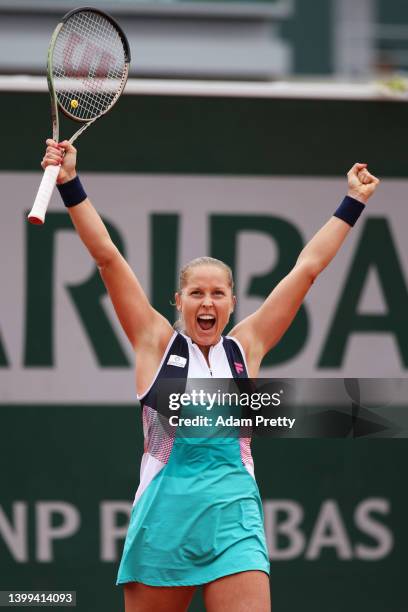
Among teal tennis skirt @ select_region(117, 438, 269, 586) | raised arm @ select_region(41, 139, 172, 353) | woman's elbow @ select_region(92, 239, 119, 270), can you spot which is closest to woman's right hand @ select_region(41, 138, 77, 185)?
raised arm @ select_region(41, 139, 172, 353)

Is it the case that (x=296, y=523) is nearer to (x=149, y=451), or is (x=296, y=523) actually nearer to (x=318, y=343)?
(x=318, y=343)

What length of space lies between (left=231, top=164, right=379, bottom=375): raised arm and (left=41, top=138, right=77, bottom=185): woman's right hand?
81 centimetres

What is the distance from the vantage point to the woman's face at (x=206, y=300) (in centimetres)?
416

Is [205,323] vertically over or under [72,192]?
under

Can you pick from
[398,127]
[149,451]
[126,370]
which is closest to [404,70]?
[398,127]

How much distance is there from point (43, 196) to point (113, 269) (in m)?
0.42

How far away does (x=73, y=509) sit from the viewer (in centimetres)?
592

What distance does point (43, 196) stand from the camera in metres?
3.82

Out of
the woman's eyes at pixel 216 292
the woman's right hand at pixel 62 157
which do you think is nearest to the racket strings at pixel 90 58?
the woman's right hand at pixel 62 157

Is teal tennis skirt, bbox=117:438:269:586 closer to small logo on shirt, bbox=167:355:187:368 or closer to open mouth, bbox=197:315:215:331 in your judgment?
small logo on shirt, bbox=167:355:187:368

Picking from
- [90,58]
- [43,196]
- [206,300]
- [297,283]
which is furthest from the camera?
[90,58]

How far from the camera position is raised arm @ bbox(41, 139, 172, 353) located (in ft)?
13.4

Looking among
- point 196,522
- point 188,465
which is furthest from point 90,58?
point 196,522

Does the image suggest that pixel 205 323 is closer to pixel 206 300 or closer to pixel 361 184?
pixel 206 300
